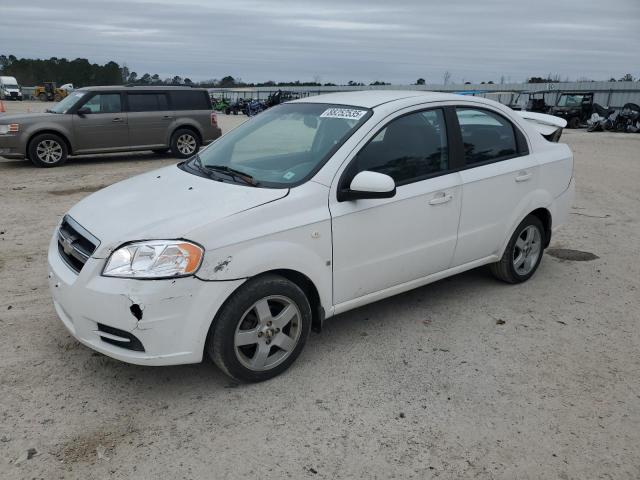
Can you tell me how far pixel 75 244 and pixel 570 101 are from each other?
31332mm

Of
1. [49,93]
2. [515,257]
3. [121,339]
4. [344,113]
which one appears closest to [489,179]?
[515,257]

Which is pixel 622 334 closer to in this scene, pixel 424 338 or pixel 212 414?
pixel 424 338

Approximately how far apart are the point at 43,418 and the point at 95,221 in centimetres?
115

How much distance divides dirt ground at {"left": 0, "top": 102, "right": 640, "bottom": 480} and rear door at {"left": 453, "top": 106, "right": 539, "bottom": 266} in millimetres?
582

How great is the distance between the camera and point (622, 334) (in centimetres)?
403

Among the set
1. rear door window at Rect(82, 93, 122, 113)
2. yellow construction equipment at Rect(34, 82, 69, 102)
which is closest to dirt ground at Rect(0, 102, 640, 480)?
rear door window at Rect(82, 93, 122, 113)

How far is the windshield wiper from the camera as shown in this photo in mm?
3516

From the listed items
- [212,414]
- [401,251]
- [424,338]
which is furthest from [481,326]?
[212,414]

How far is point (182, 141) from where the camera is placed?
1295 centimetres

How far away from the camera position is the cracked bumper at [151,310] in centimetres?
284

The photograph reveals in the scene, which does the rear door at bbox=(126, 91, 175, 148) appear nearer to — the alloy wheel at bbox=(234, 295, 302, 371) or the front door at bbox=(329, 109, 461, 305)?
the front door at bbox=(329, 109, 461, 305)

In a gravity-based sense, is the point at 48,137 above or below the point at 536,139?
below

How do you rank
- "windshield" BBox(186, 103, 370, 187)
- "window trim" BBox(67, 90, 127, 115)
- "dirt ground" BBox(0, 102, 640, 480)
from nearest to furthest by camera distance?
1. "dirt ground" BBox(0, 102, 640, 480)
2. "windshield" BBox(186, 103, 370, 187)
3. "window trim" BBox(67, 90, 127, 115)

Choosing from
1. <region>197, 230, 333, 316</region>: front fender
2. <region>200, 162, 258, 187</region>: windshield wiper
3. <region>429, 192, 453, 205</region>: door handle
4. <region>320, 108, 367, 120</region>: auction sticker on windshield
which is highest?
<region>320, 108, 367, 120</region>: auction sticker on windshield
